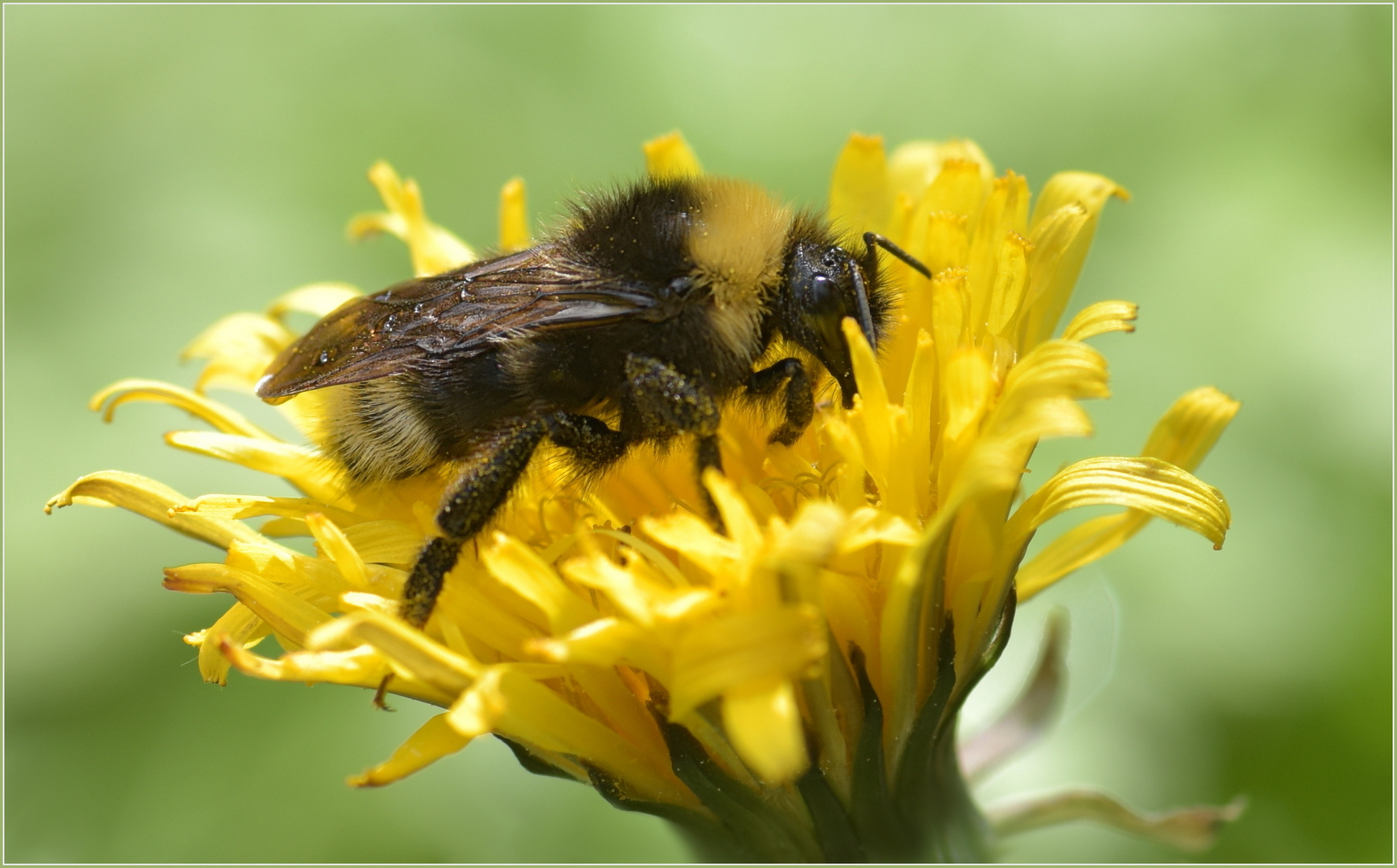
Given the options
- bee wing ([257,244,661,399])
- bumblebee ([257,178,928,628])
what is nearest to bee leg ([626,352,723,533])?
bumblebee ([257,178,928,628])

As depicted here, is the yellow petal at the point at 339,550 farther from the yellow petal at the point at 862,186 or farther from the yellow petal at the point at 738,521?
the yellow petal at the point at 862,186

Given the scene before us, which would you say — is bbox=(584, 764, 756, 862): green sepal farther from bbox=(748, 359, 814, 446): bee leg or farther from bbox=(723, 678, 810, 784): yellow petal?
bbox=(748, 359, 814, 446): bee leg

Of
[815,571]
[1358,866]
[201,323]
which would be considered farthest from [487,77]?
[1358,866]

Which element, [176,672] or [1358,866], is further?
[176,672]

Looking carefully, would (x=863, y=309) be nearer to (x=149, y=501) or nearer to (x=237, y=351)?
(x=149, y=501)

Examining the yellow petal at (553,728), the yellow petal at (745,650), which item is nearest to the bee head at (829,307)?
the yellow petal at (745,650)

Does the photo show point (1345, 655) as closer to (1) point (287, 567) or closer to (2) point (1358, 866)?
(2) point (1358, 866)

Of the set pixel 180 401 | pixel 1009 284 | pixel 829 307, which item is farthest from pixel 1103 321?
pixel 180 401
